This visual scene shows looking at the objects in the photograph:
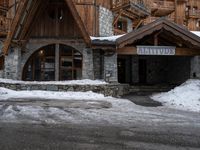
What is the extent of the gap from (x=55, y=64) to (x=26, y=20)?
146 inches

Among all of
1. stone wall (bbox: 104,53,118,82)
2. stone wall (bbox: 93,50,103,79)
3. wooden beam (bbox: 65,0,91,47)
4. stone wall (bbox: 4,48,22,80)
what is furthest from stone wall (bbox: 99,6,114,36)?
stone wall (bbox: 4,48,22,80)

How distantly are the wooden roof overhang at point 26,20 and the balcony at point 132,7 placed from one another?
551cm

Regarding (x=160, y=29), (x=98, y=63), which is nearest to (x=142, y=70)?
(x=98, y=63)

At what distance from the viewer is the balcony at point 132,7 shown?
21953 millimetres

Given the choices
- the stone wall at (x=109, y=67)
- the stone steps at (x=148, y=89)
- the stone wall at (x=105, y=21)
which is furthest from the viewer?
the stone wall at (x=105, y=21)

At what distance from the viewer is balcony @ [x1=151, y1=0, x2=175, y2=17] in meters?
35.8

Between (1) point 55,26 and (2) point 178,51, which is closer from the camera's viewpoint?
(2) point 178,51

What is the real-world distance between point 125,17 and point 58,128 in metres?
19.3

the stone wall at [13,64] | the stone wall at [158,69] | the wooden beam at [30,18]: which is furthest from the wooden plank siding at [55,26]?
the stone wall at [158,69]

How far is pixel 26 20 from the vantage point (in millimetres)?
18406

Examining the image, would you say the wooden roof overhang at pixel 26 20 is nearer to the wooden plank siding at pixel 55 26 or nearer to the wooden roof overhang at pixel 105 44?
the wooden plank siding at pixel 55 26

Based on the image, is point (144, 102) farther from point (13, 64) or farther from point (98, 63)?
point (13, 64)

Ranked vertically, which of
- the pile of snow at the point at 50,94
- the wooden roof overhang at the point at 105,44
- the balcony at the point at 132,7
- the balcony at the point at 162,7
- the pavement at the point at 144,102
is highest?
the balcony at the point at 162,7

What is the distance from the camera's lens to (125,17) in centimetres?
2475
